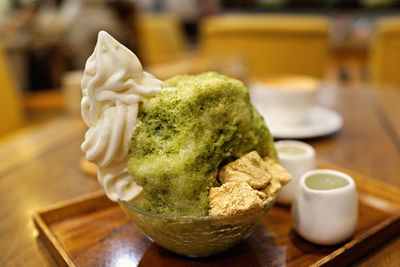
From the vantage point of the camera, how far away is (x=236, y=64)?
1727mm

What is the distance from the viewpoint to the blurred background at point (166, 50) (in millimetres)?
→ 1933

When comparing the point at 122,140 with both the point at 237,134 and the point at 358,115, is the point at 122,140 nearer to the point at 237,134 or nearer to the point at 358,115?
the point at 237,134

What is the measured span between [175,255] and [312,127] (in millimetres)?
755

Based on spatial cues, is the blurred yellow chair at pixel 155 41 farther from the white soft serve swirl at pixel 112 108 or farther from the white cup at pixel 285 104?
the white soft serve swirl at pixel 112 108

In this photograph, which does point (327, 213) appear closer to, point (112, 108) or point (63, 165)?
point (112, 108)

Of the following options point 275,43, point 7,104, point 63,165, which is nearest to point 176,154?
point 63,165

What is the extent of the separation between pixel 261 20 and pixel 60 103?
1.68 m

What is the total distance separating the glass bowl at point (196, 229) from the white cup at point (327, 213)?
0.34ft

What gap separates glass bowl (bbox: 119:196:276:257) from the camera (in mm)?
471

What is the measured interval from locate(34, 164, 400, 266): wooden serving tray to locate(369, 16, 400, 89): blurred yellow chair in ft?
7.26

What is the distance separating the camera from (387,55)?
8.68 ft

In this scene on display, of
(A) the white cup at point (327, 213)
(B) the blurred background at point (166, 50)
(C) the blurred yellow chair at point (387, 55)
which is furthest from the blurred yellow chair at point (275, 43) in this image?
(A) the white cup at point (327, 213)

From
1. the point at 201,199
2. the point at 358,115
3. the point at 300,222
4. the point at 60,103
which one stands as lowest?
the point at 60,103

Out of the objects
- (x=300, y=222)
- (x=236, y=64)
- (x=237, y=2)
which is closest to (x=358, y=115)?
(x=236, y=64)
